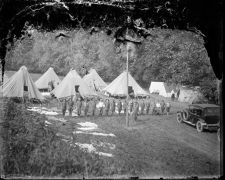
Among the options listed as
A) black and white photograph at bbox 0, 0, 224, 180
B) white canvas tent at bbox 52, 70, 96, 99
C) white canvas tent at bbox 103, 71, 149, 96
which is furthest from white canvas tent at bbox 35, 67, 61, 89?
white canvas tent at bbox 103, 71, 149, 96

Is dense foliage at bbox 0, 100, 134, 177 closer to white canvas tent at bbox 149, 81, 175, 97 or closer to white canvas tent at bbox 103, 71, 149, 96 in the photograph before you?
white canvas tent at bbox 103, 71, 149, 96

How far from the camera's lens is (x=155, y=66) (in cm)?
307

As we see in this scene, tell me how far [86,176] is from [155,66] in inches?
74.8

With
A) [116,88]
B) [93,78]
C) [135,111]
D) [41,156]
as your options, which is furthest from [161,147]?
[93,78]

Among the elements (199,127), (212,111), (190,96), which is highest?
(190,96)

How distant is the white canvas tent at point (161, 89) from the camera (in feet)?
10.4

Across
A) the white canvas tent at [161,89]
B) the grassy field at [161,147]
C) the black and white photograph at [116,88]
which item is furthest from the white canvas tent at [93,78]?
the white canvas tent at [161,89]

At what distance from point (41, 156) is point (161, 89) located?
212cm

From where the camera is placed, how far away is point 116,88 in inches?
142

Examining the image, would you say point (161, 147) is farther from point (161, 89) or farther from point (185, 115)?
point (161, 89)

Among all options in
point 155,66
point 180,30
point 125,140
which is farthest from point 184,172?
point 180,30

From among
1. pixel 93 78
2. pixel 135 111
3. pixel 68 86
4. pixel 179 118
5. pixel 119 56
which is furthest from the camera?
pixel 68 86

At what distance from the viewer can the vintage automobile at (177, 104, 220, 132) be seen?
8.65ft

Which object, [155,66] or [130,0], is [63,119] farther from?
[130,0]
